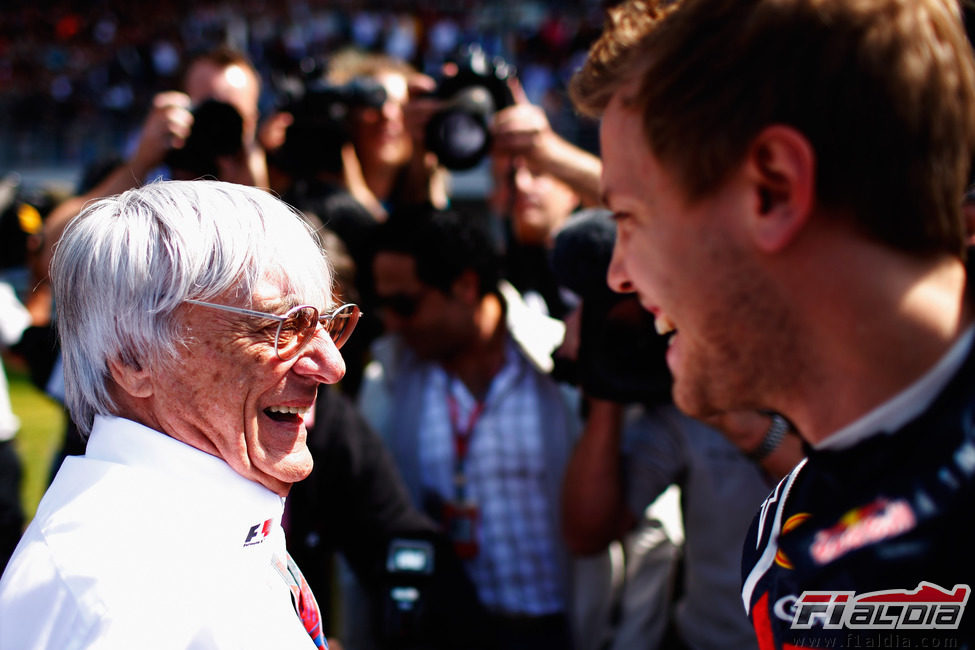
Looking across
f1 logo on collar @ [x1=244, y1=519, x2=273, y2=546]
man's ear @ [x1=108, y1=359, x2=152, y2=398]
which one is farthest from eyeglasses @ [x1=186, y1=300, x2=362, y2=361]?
f1 logo on collar @ [x1=244, y1=519, x2=273, y2=546]

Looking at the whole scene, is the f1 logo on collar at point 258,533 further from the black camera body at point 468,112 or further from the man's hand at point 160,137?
the man's hand at point 160,137

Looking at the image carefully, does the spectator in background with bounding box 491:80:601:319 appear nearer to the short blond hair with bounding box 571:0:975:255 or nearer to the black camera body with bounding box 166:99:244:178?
the black camera body with bounding box 166:99:244:178

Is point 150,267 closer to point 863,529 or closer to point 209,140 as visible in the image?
point 863,529

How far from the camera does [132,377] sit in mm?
1535

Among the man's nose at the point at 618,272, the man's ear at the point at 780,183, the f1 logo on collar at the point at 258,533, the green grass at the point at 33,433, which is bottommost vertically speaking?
the green grass at the point at 33,433

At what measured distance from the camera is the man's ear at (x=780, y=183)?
3.26 feet

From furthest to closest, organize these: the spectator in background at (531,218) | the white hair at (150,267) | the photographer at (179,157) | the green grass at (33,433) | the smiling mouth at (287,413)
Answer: the green grass at (33,433)
the spectator in background at (531,218)
the photographer at (179,157)
the smiling mouth at (287,413)
the white hair at (150,267)

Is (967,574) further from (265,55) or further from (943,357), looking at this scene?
(265,55)

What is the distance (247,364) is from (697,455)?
1414mm

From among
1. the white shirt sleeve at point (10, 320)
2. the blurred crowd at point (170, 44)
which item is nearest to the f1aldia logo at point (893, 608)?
the white shirt sleeve at point (10, 320)

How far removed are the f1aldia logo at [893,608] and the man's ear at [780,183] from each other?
427 millimetres

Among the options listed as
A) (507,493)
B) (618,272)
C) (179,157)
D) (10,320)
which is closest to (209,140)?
(179,157)

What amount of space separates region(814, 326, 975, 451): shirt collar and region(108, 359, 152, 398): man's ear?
117 centimetres

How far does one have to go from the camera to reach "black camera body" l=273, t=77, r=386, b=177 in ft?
12.3
